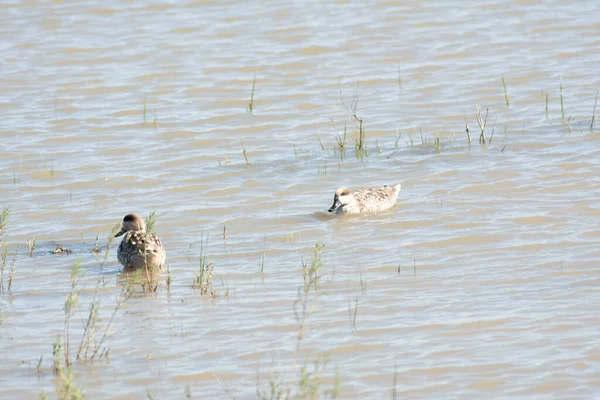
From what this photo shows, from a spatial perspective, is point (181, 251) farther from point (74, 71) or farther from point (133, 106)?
point (74, 71)

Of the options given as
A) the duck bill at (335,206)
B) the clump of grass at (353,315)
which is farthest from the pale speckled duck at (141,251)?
the duck bill at (335,206)

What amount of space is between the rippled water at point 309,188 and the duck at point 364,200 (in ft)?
0.39

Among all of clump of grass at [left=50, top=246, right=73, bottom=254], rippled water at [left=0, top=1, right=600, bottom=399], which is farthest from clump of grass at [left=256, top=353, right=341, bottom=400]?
clump of grass at [left=50, top=246, right=73, bottom=254]

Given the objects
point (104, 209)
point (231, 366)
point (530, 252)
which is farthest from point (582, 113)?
point (231, 366)

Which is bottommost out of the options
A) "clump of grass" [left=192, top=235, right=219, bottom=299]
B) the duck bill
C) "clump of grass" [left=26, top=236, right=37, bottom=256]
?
"clump of grass" [left=192, top=235, right=219, bottom=299]

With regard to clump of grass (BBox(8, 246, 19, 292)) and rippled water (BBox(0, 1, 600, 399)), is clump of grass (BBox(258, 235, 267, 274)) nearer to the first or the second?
rippled water (BBox(0, 1, 600, 399))

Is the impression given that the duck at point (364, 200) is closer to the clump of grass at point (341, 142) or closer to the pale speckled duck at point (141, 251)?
the clump of grass at point (341, 142)

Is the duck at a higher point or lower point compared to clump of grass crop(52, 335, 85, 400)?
higher

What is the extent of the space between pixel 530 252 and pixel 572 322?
1743 mm

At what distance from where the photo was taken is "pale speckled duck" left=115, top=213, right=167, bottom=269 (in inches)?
350

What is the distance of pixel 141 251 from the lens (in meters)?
8.82

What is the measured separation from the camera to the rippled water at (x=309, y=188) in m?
6.94

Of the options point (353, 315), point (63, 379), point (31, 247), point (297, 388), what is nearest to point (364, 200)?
point (31, 247)

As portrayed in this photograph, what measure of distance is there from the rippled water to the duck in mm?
120
